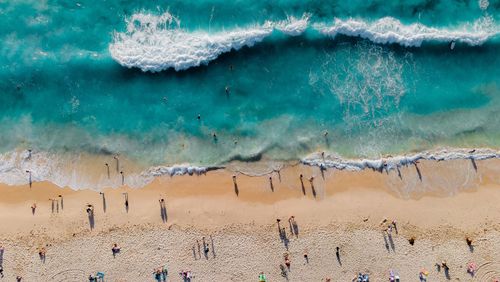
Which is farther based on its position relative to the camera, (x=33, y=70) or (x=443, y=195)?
(x=33, y=70)

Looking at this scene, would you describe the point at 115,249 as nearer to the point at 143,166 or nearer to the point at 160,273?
the point at 160,273

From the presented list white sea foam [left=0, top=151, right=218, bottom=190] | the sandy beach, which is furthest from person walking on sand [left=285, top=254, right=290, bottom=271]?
white sea foam [left=0, top=151, right=218, bottom=190]

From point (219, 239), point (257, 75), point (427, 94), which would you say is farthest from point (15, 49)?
point (427, 94)

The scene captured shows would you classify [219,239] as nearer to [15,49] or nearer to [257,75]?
[257,75]

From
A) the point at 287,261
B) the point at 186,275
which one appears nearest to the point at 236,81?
the point at 287,261

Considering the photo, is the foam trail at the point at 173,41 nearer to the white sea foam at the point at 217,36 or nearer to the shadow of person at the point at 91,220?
the white sea foam at the point at 217,36

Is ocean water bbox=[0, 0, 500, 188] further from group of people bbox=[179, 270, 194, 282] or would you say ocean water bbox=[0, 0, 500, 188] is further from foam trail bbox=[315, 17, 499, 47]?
group of people bbox=[179, 270, 194, 282]
